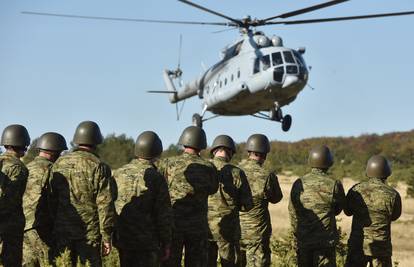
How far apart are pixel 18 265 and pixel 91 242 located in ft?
3.01

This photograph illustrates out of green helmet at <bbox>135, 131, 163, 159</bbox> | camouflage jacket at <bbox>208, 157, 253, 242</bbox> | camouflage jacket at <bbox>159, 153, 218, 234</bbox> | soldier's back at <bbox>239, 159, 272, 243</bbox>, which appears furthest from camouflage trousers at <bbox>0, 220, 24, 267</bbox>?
soldier's back at <bbox>239, 159, 272, 243</bbox>

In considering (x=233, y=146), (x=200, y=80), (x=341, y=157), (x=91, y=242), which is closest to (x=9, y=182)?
(x=91, y=242)

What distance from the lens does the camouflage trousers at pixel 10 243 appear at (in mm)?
7621

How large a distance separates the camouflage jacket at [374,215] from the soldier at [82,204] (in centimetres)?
339

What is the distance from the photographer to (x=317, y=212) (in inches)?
360

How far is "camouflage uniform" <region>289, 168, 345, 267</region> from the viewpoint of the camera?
29.9 ft

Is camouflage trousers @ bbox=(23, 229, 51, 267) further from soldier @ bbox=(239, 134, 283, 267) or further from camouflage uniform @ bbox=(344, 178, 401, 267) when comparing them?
camouflage uniform @ bbox=(344, 178, 401, 267)

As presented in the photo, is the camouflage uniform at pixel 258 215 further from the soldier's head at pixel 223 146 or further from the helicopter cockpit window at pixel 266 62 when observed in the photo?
the helicopter cockpit window at pixel 266 62

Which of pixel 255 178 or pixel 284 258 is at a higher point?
pixel 255 178

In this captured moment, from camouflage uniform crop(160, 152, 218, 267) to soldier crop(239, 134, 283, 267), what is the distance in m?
1.17

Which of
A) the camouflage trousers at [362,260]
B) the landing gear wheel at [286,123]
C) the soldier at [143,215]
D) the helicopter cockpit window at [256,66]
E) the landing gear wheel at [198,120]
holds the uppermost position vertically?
the helicopter cockpit window at [256,66]

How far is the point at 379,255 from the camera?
364 inches

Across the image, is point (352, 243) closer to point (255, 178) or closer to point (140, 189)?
point (255, 178)

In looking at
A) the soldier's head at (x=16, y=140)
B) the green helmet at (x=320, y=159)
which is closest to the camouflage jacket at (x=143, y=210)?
the soldier's head at (x=16, y=140)
